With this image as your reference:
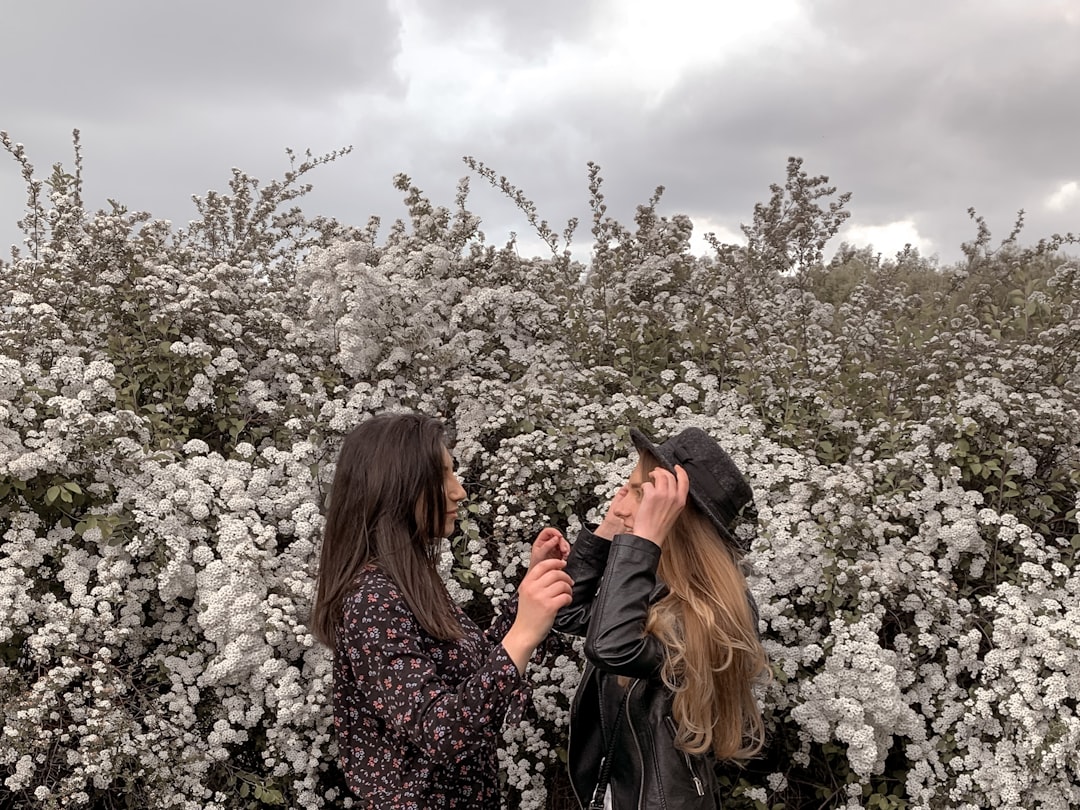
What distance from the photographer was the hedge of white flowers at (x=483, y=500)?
333 cm

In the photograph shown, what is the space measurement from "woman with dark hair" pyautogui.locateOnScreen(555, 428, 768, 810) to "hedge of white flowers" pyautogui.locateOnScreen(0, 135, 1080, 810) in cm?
114

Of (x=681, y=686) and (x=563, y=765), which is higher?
(x=681, y=686)

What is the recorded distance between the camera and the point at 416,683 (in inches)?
77.2

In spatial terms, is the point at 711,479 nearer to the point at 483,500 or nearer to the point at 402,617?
the point at 402,617

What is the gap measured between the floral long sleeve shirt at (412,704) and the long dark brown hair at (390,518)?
0.06 metres

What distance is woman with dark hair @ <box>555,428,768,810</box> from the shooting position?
2.09 metres

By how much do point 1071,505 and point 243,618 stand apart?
381cm

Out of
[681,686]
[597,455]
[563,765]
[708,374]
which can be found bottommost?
[563,765]

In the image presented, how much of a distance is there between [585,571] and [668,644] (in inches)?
17.0

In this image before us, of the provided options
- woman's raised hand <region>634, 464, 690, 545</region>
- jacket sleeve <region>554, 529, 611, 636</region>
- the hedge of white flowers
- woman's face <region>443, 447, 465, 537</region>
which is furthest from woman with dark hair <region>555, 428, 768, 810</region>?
the hedge of white flowers

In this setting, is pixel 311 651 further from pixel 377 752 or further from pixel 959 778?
pixel 959 778

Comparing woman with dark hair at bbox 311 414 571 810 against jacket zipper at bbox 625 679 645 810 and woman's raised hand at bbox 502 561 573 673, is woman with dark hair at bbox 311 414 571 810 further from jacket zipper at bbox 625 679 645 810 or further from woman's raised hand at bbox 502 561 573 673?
jacket zipper at bbox 625 679 645 810

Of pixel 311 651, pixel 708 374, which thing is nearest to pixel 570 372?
pixel 708 374

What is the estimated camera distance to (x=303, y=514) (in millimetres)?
3711
